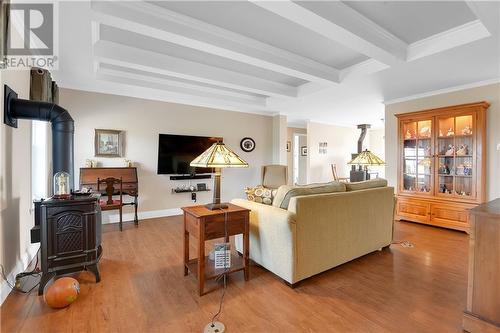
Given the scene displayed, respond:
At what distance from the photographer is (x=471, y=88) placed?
3.98 m

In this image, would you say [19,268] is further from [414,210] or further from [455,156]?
[455,156]

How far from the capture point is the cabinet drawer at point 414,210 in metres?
4.38

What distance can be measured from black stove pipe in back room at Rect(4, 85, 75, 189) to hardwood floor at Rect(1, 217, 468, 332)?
1.25 m

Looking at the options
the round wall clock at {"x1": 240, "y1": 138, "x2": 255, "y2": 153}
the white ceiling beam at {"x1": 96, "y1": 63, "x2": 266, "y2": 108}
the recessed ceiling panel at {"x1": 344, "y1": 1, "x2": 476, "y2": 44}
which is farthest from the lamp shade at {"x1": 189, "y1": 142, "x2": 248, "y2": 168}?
the round wall clock at {"x1": 240, "y1": 138, "x2": 255, "y2": 153}

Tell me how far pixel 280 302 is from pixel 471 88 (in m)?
4.53

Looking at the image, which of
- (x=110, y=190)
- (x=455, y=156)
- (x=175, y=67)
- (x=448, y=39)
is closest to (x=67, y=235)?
(x=110, y=190)

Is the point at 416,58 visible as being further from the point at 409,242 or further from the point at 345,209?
the point at 409,242

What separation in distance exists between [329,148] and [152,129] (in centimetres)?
554

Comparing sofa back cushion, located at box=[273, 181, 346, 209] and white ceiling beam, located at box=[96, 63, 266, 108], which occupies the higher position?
white ceiling beam, located at box=[96, 63, 266, 108]

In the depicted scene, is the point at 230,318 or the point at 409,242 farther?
the point at 409,242

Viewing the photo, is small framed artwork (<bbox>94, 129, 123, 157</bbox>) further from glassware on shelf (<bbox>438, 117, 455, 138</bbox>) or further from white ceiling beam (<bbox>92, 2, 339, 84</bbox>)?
glassware on shelf (<bbox>438, 117, 455, 138</bbox>)

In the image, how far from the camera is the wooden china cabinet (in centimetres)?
385

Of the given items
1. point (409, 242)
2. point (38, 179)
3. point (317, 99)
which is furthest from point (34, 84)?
point (409, 242)

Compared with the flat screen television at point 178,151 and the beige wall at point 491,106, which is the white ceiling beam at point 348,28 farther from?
the flat screen television at point 178,151
